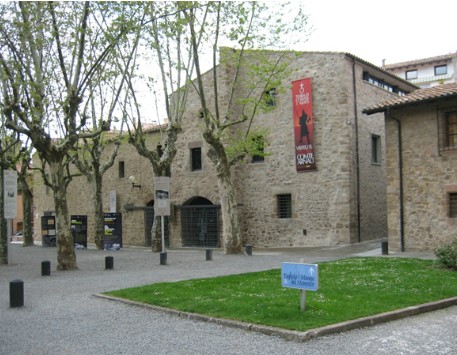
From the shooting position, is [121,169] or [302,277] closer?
[302,277]

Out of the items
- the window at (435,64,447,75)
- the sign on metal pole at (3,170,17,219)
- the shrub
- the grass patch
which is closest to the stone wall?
the shrub

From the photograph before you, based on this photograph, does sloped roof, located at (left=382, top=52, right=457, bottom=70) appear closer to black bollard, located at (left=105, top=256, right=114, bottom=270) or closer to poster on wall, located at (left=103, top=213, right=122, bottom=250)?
poster on wall, located at (left=103, top=213, right=122, bottom=250)

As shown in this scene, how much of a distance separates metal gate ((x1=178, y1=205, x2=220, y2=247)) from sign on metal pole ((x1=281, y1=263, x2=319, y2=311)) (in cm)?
1768

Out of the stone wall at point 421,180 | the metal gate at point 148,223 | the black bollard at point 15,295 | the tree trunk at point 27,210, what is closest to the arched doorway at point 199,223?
the metal gate at point 148,223

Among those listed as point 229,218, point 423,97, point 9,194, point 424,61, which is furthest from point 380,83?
point 424,61

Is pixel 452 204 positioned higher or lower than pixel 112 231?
higher

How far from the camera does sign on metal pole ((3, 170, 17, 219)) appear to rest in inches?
661

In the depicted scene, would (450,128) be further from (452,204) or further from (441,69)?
(441,69)

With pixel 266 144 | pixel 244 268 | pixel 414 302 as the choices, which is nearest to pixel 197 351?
pixel 414 302

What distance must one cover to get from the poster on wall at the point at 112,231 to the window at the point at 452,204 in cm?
1500

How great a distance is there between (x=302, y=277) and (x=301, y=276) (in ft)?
0.07

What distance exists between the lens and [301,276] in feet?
23.6

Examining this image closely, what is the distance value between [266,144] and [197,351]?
1697cm

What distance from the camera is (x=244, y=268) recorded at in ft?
47.1
